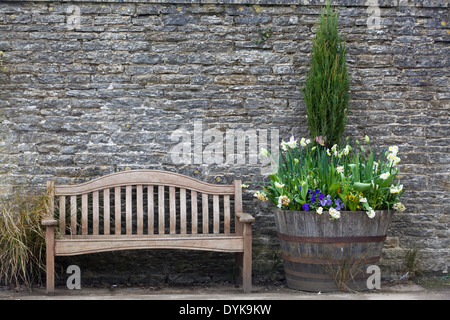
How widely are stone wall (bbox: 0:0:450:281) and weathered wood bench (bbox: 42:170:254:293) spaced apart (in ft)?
0.91

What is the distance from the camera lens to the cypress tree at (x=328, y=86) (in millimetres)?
4875

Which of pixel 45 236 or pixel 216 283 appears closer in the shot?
pixel 45 236

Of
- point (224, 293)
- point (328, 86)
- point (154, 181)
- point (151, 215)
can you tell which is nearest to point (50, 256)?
point (151, 215)

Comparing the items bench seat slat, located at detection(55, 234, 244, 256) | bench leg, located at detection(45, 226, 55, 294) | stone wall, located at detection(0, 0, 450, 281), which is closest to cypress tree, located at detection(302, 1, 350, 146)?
stone wall, located at detection(0, 0, 450, 281)

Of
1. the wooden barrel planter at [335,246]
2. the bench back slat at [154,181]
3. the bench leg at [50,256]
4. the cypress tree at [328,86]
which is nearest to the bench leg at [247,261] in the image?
the wooden barrel planter at [335,246]

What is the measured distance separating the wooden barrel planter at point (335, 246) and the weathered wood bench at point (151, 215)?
0.45m

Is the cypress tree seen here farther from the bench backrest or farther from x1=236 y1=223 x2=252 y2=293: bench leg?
x1=236 y1=223 x2=252 y2=293: bench leg

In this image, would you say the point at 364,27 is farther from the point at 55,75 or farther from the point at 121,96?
the point at 55,75

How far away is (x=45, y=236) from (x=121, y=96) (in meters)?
1.58

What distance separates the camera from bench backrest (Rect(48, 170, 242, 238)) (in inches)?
184

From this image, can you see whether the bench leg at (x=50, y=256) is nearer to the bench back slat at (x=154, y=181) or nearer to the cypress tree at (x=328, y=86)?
the bench back slat at (x=154, y=181)

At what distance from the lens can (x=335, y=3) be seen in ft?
17.2

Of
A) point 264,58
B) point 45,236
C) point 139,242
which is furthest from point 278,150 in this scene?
point 45,236

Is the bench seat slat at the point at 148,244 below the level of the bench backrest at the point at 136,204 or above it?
below
